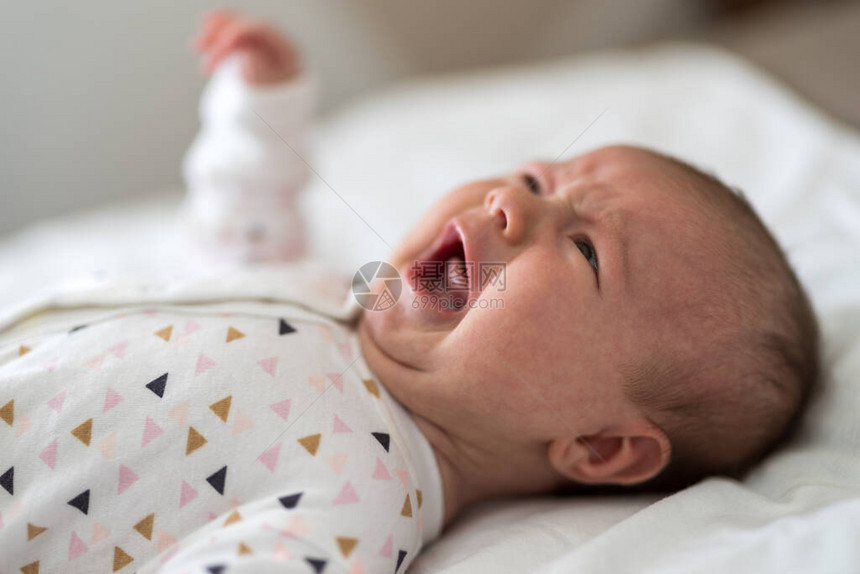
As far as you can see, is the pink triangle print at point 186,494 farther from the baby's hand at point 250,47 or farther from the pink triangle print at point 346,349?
the baby's hand at point 250,47

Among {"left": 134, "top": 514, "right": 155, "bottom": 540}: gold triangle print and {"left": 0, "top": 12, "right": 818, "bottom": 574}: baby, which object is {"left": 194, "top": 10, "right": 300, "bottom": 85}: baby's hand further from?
{"left": 134, "top": 514, "right": 155, "bottom": 540}: gold triangle print

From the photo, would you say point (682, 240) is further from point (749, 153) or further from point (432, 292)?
point (749, 153)

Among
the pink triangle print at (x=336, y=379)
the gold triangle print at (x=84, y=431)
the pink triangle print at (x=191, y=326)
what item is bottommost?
the gold triangle print at (x=84, y=431)

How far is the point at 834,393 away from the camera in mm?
776

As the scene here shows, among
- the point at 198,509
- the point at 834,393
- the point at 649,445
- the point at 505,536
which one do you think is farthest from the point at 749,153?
the point at 198,509

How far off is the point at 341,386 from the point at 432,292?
136 millimetres

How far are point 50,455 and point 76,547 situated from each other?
9 cm

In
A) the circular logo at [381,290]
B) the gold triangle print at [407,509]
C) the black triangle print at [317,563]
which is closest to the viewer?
the black triangle print at [317,563]

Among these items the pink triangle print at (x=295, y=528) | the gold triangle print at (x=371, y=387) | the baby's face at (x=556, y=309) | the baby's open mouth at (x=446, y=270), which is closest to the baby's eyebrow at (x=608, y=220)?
the baby's face at (x=556, y=309)

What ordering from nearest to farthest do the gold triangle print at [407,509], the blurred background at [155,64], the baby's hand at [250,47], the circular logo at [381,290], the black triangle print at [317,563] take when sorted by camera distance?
the black triangle print at [317,563]
the gold triangle print at [407,509]
the circular logo at [381,290]
the baby's hand at [250,47]
the blurred background at [155,64]

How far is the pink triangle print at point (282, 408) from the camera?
69 cm

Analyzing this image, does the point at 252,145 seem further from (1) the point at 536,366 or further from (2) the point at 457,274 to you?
(1) the point at 536,366

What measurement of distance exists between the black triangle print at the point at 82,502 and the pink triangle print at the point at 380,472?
0.26 meters

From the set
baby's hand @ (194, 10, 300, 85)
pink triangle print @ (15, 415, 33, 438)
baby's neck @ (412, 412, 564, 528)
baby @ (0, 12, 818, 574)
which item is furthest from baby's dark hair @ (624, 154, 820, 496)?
baby's hand @ (194, 10, 300, 85)
